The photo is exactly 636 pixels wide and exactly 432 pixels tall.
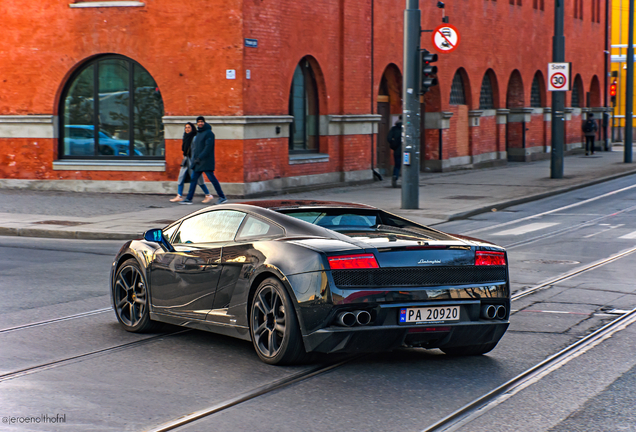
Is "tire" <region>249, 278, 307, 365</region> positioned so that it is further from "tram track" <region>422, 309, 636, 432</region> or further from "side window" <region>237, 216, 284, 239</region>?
"tram track" <region>422, 309, 636, 432</region>

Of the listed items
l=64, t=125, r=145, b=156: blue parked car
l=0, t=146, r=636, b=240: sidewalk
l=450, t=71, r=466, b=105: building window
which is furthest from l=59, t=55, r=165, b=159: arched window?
l=450, t=71, r=466, b=105: building window

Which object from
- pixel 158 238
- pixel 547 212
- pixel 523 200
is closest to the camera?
pixel 158 238

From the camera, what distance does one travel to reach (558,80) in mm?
26688

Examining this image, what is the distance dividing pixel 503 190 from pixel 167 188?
8788mm

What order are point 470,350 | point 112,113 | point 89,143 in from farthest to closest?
1. point 89,143
2. point 112,113
3. point 470,350

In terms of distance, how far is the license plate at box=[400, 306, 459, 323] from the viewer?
235 inches

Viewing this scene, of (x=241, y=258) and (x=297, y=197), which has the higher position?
(x=241, y=258)

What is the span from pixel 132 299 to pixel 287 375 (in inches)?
87.5

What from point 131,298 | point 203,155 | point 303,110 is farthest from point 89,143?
point 131,298

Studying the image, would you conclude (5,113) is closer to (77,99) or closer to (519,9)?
(77,99)

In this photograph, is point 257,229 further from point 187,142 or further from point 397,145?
point 397,145

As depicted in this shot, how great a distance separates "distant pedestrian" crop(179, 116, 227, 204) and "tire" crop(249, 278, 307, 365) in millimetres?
12885

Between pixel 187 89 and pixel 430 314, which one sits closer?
pixel 430 314

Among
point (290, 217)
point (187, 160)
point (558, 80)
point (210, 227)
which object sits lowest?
point (210, 227)
